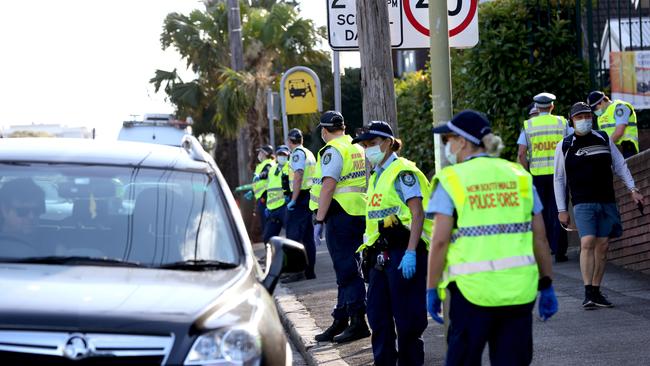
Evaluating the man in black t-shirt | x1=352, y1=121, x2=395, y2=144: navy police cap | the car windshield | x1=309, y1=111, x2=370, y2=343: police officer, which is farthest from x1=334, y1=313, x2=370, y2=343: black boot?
the car windshield

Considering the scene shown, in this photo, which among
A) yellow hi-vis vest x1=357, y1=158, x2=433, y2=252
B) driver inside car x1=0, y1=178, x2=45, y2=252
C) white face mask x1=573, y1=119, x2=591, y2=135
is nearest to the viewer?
driver inside car x1=0, y1=178, x2=45, y2=252

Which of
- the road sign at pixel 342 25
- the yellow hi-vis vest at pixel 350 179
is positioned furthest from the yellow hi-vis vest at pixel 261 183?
the yellow hi-vis vest at pixel 350 179

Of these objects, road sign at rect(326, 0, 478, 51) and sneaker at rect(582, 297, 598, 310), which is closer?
road sign at rect(326, 0, 478, 51)

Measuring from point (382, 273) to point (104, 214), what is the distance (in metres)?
2.45

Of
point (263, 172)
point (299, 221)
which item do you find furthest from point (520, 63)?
point (263, 172)

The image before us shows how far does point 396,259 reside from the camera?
8.04 metres

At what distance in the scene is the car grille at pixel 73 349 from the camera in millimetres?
4734

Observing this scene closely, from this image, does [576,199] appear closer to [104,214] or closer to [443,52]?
[443,52]

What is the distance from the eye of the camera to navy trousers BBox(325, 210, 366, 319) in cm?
1029

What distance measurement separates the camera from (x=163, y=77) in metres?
41.2

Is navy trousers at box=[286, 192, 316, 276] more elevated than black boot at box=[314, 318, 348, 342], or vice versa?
navy trousers at box=[286, 192, 316, 276]

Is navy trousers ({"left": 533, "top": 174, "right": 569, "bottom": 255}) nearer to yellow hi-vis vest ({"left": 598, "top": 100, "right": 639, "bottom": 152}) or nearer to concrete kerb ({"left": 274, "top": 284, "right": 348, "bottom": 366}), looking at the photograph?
yellow hi-vis vest ({"left": 598, "top": 100, "right": 639, "bottom": 152})

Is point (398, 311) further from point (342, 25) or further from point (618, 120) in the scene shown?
point (618, 120)

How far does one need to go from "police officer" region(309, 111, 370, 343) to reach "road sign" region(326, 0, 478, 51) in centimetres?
94
